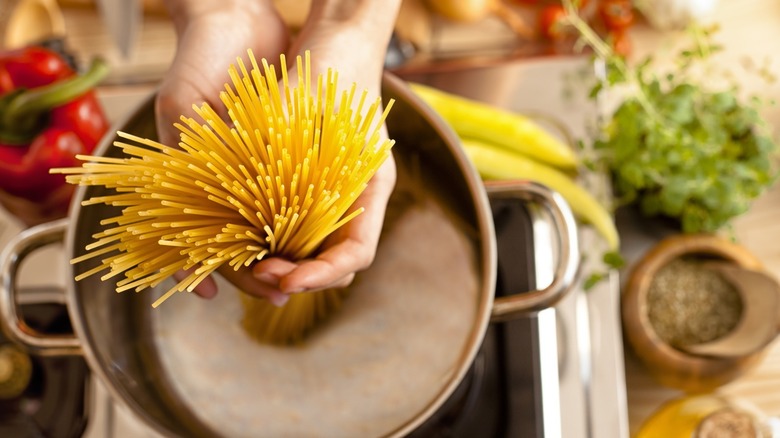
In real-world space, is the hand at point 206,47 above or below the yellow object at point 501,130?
below

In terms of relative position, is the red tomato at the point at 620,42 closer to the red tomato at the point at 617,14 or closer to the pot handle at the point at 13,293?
the red tomato at the point at 617,14

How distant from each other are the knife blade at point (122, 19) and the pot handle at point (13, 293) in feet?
1.18

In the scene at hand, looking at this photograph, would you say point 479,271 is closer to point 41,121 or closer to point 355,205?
point 355,205

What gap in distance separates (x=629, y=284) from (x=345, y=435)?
0.99 ft

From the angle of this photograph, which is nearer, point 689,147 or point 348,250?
point 348,250

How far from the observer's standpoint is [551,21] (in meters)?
0.75

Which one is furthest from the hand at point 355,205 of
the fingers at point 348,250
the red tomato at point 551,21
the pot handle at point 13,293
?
the red tomato at point 551,21

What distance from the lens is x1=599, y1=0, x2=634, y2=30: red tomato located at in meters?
0.73

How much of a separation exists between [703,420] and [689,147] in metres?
0.22

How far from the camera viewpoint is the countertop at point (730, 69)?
0.67 metres

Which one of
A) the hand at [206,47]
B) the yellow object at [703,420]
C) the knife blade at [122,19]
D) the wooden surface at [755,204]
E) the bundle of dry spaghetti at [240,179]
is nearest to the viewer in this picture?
the bundle of dry spaghetti at [240,179]

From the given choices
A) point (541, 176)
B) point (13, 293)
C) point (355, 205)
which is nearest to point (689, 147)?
point (541, 176)

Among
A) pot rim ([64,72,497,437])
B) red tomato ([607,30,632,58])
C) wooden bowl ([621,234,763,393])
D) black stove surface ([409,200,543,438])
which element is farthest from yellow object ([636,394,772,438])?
red tomato ([607,30,632,58])

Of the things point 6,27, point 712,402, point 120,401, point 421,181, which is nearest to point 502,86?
point 421,181
